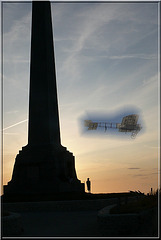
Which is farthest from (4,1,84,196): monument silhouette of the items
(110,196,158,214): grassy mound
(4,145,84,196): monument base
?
(110,196,158,214): grassy mound

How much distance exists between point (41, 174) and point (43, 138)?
3497 mm

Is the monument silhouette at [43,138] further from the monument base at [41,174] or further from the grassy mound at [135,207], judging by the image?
the grassy mound at [135,207]

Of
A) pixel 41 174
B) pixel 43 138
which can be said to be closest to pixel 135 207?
pixel 41 174

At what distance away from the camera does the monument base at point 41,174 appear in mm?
29469

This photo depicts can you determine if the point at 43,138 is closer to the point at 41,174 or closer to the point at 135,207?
the point at 41,174

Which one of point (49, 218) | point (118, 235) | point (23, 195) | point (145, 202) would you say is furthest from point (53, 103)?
point (118, 235)

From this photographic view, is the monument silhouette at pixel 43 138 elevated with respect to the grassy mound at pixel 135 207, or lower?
elevated

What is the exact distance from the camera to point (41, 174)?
98.6 feet

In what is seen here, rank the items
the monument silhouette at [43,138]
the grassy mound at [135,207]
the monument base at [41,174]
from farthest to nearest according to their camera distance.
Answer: the monument silhouette at [43,138] < the monument base at [41,174] < the grassy mound at [135,207]

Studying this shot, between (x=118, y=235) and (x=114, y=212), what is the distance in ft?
3.88

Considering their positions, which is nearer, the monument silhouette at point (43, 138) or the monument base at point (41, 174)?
the monument base at point (41, 174)

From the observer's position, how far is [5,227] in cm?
1548

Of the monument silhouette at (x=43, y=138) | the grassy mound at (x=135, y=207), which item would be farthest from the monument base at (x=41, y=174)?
the grassy mound at (x=135, y=207)

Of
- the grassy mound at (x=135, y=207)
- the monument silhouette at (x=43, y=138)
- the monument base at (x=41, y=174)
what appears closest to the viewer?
the grassy mound at (x=135, y=207)
